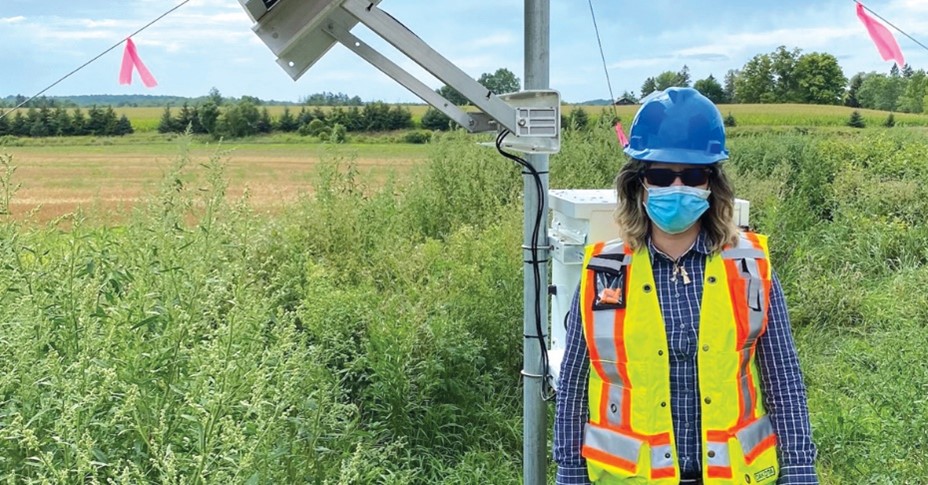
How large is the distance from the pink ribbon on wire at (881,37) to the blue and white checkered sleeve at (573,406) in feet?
6.66

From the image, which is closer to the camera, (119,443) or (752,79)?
(119,443)

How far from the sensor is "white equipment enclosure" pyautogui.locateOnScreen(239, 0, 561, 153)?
2021 mm

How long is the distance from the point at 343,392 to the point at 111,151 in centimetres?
870

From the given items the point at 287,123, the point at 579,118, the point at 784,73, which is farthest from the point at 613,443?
the point at 784,73

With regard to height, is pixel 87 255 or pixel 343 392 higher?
pixel 87 255

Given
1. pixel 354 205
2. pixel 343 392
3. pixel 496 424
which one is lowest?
pixel 496 424

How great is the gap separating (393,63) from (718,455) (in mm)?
1378

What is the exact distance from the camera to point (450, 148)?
24.3 feet

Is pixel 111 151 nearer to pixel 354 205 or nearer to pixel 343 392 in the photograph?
pixel 354 205

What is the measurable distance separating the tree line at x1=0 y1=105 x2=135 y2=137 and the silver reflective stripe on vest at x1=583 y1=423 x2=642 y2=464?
6.58 meters

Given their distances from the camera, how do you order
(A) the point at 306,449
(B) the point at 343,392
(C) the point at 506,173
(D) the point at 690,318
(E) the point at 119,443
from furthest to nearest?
(C) the point at 506,173 → (B) the point at 343,392 → (A) the point at 306,449 → (E) the point at 119,443 → (D) the point at 690,318

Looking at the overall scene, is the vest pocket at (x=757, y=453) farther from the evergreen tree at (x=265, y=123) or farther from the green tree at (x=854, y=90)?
the green tree at (x=854, y=90)

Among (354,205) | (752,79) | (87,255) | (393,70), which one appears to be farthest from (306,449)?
(752,79)

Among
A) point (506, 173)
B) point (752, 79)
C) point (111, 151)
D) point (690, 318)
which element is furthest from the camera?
point (752, 79)
